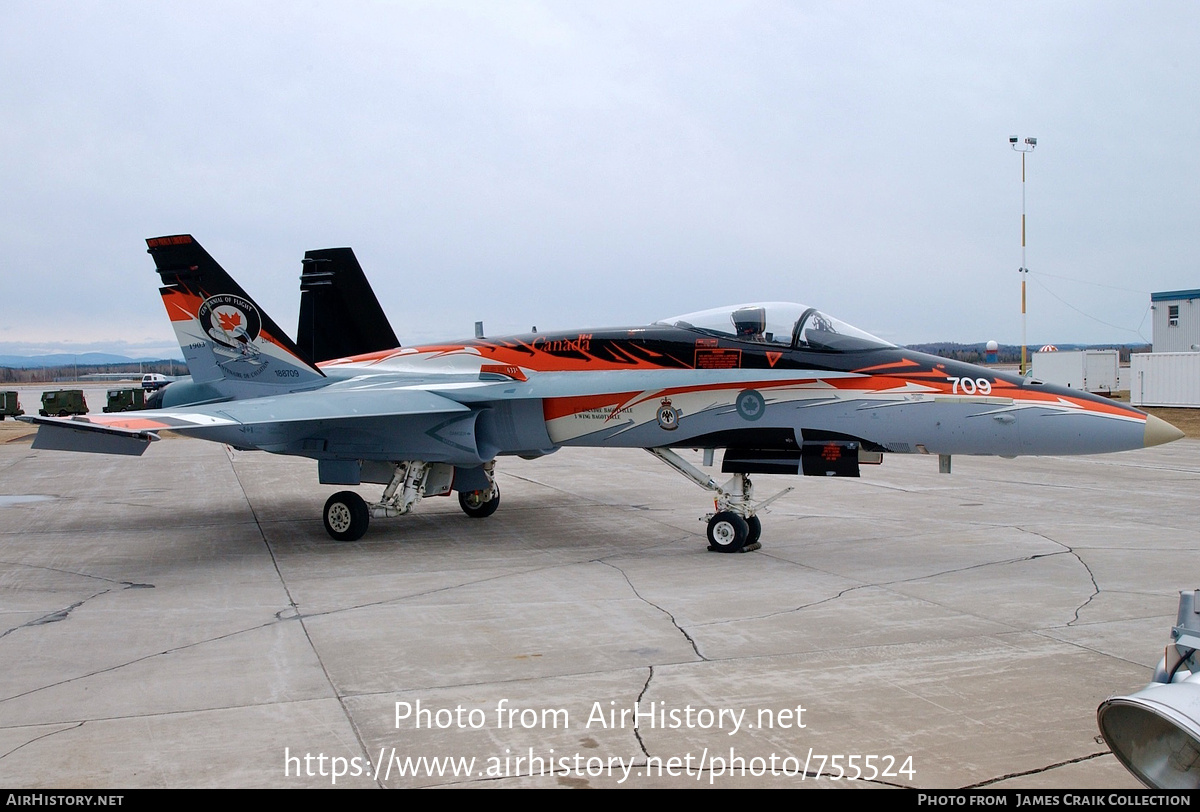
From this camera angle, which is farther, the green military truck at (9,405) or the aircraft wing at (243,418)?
the green military truck at (9,405)

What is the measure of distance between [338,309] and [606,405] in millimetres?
6651

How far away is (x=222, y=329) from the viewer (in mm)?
12188

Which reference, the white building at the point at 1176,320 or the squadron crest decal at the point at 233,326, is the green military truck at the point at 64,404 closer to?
the squadron crest decal at the point at 233,326

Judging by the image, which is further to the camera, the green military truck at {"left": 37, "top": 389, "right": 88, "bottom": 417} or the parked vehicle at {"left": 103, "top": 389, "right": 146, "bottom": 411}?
the parked vehicle at {"left": 103, "top": 389, "right": 146, "bottom": 411}

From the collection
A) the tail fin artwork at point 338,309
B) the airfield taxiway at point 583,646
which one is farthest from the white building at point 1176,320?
the tail fin artwork at point 338,309

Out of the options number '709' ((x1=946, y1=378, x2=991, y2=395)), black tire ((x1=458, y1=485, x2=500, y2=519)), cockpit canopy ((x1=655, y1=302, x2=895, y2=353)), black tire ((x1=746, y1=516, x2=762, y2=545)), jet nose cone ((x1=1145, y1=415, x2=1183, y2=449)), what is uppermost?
cockpit canopy ((x1=655, y1=302, x2=895, y2=353))

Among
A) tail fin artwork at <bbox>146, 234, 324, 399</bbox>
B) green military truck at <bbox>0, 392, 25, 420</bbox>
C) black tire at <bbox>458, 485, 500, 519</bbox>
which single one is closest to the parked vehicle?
green military truck at <bbox>0, 392, 25, 420</bbox>

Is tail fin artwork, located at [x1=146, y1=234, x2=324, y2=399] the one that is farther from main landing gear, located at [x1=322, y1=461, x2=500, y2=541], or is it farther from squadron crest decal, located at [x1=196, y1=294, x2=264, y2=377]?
main landing gear, located at [x1=322, y1=461, x2=500, y2=541]

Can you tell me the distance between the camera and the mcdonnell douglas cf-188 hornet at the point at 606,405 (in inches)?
342

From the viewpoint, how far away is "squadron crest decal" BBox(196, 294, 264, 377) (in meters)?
12.1

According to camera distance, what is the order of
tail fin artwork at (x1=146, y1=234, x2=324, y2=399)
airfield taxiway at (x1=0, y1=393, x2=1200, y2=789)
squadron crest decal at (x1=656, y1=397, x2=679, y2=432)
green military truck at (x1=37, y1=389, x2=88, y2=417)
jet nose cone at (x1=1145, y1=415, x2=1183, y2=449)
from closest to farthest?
airfield taxiway at (x1=0, y1=393, x2=1200, y2=789)
jet nose cone at (x1=1145, y1=415, x2=1183, y2=449)
squadron crest decal at (x1=656, y1=397, x2=679, y2=432)
tail fin artwork at (x1=146, y1=234, x2=324, y2=399)
green military truck at (x1=37, y1=389, x2=88, y2=417)

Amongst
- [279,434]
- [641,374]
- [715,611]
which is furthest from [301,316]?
[715,611]

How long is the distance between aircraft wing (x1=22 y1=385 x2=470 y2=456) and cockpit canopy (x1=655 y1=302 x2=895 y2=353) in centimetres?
299

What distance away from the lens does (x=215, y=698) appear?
5.20m
